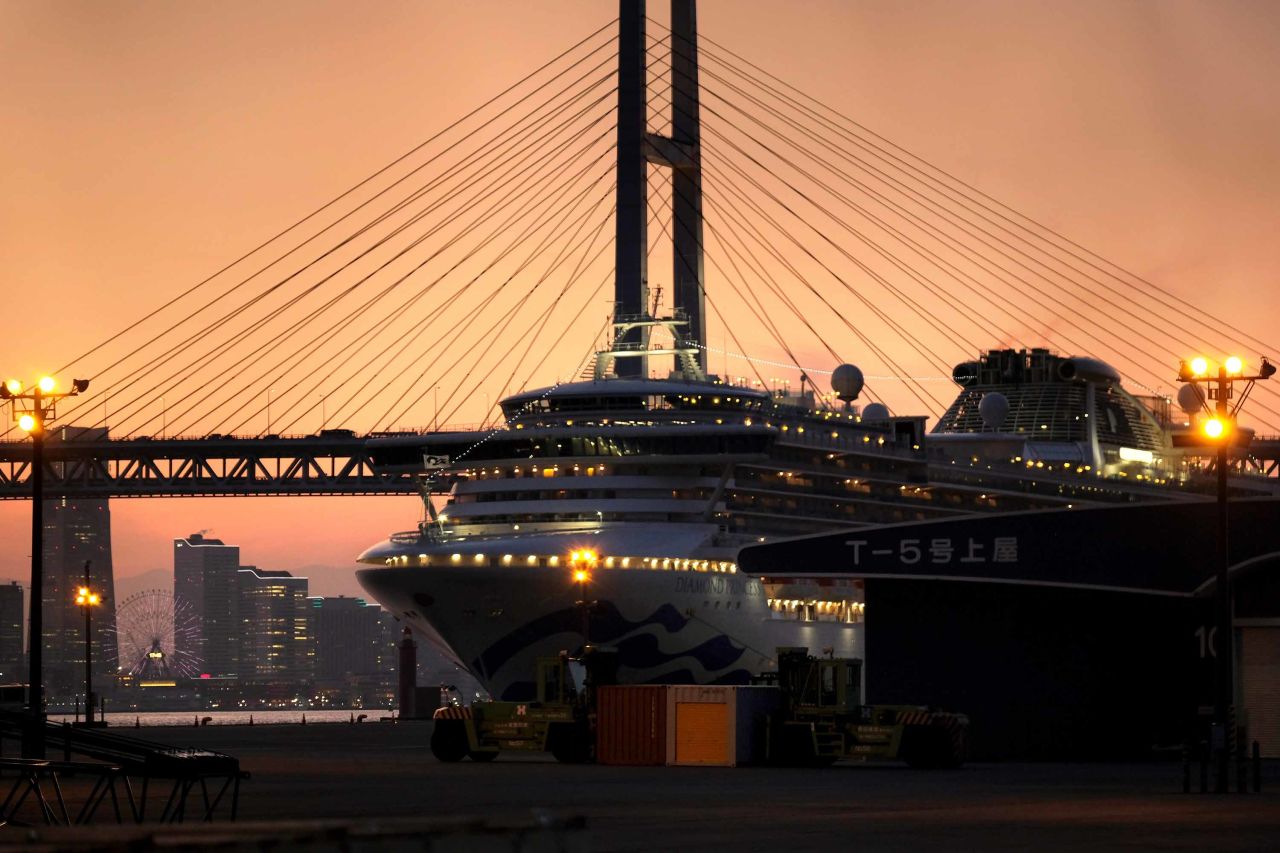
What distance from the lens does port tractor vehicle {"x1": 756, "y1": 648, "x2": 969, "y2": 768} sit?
1512 inches

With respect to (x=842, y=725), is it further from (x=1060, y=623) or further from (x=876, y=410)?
(x=876, y=410)

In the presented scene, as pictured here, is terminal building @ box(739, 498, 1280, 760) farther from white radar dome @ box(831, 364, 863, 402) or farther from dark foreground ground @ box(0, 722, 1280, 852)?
white radar dome @ box(831, 364, 863, 402)

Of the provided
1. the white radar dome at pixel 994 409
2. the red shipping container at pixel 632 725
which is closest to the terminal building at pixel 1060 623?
the red shipping container at pixel 632 725

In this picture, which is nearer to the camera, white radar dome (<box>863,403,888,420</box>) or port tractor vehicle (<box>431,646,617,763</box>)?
port tractor vehicle (<box>431,646,617,763</box>)

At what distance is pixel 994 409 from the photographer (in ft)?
325

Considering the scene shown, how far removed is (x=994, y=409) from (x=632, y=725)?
202 ft

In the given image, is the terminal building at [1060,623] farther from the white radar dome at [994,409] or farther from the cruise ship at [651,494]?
the white radar dome at [994,409]

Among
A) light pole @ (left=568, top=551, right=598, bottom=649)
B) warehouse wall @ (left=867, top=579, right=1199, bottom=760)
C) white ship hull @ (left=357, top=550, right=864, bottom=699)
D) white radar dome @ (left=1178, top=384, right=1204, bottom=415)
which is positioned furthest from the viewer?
white radar dome @ (left=1178, top=384, right=1204, bottom=415)

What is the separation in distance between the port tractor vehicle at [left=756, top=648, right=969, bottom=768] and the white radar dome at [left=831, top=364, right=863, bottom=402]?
50348 millimetres

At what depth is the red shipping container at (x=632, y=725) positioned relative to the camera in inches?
1575

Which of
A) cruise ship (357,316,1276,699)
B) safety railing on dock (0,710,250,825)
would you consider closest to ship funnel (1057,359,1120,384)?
cruise ship (357,316,1276,699)

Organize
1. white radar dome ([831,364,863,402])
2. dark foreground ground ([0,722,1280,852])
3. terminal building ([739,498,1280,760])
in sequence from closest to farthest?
dark foreground ground ([0,722,1280,852]) < terminal building ([739,498,1280,760]) < white radar dome ([831,364,863,402])

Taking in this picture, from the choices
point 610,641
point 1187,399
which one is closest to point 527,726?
point 610,641

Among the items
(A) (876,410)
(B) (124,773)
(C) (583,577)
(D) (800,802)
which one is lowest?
(D) (800,802)
